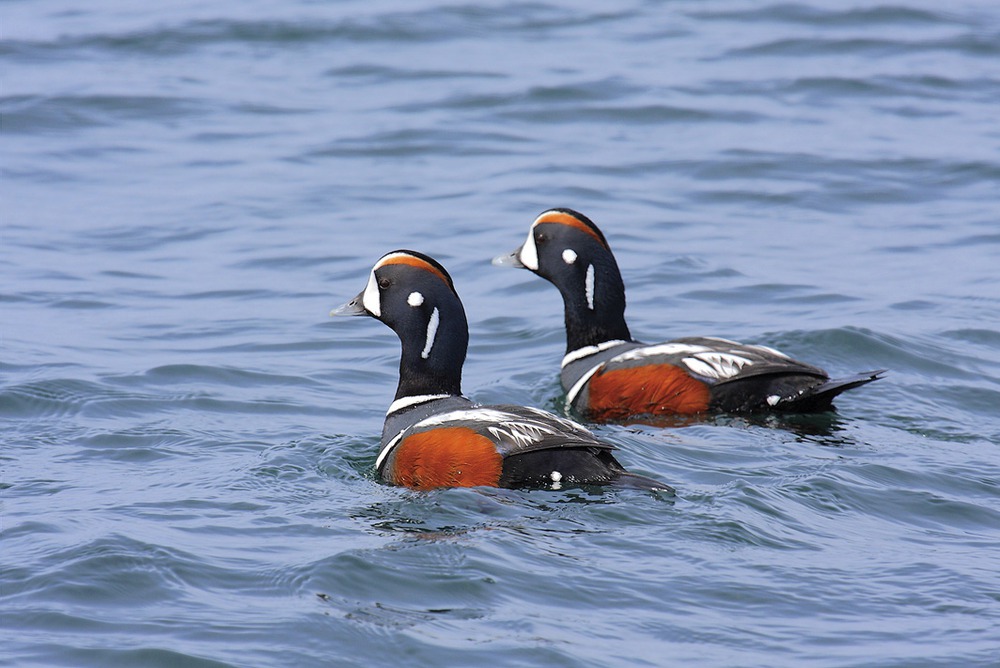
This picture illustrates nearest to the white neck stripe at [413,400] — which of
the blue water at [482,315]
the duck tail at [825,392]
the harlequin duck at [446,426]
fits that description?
the harlequin duck at [446,426]

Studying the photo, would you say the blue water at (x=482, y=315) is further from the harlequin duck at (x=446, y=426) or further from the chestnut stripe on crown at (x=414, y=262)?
the chestnut stripe on crown at (x=414, y=262)

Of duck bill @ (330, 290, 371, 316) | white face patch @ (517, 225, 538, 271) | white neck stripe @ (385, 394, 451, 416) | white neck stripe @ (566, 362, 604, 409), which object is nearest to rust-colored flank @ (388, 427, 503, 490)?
white neck stripe @ (385, 394, 451, 416)

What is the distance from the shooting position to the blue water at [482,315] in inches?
254

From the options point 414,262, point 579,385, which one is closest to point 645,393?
point 579,385

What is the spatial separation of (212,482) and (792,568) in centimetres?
340

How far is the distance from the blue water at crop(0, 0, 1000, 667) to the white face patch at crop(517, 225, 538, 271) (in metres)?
0.90

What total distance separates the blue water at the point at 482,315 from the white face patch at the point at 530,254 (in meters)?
0.90

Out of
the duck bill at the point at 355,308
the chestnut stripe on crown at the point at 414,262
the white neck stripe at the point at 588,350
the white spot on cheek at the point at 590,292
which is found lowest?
the white neck stripe at the point at 588,350

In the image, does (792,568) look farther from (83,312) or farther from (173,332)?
(83,312)

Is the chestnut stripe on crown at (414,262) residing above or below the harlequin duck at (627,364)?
above

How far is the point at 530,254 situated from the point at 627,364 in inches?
54.1

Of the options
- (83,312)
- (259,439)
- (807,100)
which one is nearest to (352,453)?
(259,439)

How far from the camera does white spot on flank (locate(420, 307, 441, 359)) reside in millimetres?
9094

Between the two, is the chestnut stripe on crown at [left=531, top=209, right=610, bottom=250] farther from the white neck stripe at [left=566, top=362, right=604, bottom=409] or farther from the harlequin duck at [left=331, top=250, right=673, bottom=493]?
the harlequin duck at [left=331, top=250, right=673, bottom=493]
